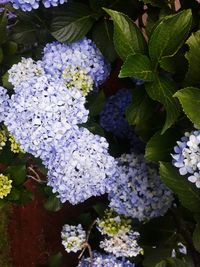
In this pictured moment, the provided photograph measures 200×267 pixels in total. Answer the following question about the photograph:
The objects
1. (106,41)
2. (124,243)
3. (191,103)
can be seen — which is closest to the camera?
(191,103)

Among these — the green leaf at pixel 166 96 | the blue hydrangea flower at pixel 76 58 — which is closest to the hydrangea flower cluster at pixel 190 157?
the green leaf at pixel 166 96

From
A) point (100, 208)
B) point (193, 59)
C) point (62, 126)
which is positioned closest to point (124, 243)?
point (100, 208)

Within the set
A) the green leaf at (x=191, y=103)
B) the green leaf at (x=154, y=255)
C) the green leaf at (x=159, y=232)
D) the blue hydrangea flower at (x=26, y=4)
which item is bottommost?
the green leaf at (x=154, y=255)

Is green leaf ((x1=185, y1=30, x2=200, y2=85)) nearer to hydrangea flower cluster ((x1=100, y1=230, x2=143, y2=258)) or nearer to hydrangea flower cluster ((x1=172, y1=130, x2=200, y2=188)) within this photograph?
hydrangea flower cluster ((x1=172, y1=130, x2=200, y2=188))

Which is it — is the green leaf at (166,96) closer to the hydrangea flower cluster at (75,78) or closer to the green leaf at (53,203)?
the hydrangea flower cluster at (75,78)

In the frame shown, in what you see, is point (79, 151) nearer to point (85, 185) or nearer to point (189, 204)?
point (85, 185)

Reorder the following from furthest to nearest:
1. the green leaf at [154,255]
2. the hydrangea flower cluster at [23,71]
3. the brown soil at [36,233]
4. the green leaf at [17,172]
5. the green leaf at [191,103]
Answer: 1. the brown soil at [36,233]
2. the green leaf at [154,255]
3. the green leaf at [17,172]
4. the hydrangea flower cluster at [23,71]
5. the green leaf at [191,103]

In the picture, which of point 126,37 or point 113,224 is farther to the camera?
point 113,224

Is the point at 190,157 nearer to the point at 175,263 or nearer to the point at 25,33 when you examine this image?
the point at 175,263
